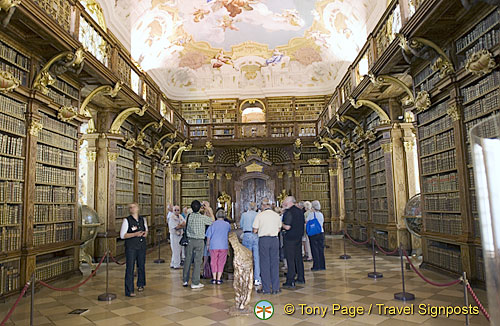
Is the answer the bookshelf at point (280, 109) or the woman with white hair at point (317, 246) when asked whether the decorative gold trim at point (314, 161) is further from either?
the woman with white hair at point (317, 246)

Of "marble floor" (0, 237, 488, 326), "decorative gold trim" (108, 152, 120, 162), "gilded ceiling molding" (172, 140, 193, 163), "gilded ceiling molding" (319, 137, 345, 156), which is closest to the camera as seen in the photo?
"marble floor" (0, 237, 488, 326)

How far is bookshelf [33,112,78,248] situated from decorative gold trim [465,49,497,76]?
23.2ft

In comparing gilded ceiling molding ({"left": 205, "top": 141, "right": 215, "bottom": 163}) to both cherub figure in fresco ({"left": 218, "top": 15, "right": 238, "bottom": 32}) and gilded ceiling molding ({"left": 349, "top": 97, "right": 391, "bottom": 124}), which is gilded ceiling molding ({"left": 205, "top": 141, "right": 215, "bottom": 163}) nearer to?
cherub figure in fresco ({"left": 218, "top": 15, "right": 238, "bottom": 32})

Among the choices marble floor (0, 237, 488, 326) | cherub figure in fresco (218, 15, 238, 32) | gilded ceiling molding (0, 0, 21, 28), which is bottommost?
marble floor (0, 237, 488, 326)

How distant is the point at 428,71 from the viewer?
7.29 metres

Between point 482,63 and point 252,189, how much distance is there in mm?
13645

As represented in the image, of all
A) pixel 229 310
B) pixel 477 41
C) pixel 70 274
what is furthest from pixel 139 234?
pixel 477 41

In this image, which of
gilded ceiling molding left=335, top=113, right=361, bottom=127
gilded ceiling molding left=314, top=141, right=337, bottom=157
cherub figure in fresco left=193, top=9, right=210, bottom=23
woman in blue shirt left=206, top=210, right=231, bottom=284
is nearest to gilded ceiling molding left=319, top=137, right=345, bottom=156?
gilded ceiling molding left=314, top=141, right=337, bottom=157

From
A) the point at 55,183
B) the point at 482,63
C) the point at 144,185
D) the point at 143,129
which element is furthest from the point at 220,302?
the point at 144,185

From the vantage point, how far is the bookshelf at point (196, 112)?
18766 mm

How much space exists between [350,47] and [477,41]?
10167 mm

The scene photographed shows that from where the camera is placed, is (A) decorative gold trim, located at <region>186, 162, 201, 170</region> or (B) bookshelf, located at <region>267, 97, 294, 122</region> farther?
(B) bookshelf, located at <region>267, 97, 294, 122</region>

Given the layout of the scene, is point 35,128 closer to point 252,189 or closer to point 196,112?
point 252,189

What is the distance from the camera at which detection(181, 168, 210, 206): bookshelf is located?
17.8m
